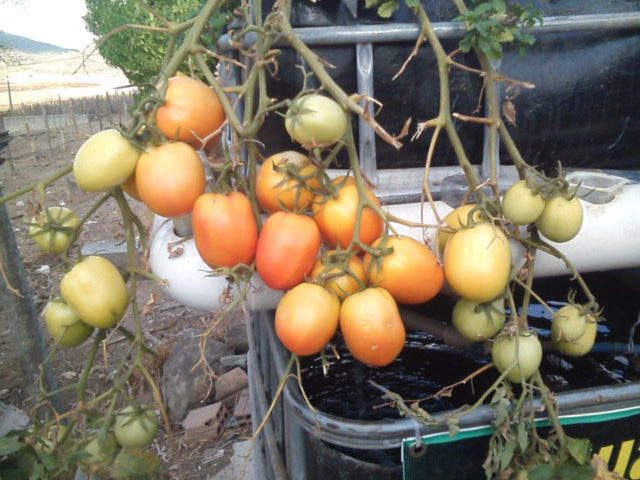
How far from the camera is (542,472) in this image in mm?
983

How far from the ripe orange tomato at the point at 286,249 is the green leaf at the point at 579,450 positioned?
521mm

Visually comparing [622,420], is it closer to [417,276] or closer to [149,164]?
[417,276]

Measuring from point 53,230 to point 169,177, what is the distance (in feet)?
0.90

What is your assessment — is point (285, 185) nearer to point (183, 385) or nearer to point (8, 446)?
point (8, 446)

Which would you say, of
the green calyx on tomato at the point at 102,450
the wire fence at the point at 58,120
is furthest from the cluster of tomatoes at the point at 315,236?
the wire fence at the point at 58,120

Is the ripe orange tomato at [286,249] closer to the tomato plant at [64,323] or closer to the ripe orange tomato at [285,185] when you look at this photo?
the ripe orange tomato at [285,185]

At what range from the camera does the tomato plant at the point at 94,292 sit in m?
1.02

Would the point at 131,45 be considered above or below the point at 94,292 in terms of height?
below

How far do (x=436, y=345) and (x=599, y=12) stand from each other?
3.12 ft

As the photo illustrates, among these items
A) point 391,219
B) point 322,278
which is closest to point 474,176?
point 391,219

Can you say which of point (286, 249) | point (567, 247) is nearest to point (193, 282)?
point (286, 249)

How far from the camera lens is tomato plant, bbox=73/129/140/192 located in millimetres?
933

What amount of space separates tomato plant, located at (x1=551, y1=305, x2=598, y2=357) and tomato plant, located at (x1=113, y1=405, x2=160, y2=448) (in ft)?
2.72

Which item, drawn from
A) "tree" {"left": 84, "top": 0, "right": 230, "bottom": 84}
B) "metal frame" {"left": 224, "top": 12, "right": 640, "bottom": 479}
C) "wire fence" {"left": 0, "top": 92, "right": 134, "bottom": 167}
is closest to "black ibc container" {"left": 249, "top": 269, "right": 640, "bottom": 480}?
"metal frame" {"left": 224, "top": 12, "right": 640, "bottom": 479}
